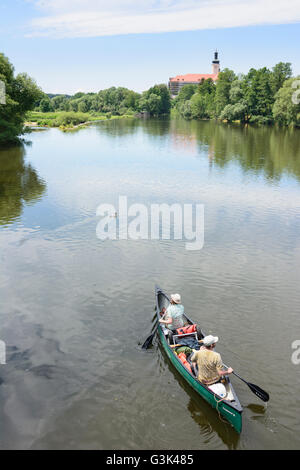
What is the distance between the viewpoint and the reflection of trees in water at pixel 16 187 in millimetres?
26141

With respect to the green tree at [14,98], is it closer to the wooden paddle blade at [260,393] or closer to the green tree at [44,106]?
the wooden paddle blade at [260,393]

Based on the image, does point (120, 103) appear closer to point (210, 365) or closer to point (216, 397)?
point (210, 365)

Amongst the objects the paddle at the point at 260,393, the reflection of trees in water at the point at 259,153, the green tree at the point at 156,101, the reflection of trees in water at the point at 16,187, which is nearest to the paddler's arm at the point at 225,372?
the paddle at the point at 260,393

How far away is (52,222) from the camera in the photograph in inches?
938

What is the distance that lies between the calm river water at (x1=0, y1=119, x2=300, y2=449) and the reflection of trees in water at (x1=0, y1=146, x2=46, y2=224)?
9.5 inches

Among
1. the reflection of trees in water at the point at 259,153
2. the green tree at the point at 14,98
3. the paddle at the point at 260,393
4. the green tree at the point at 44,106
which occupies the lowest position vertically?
the paddle at the point at 260,393

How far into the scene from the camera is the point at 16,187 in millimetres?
32531

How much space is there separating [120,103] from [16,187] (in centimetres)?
15327

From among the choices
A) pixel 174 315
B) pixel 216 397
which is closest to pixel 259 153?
pixel 174 315

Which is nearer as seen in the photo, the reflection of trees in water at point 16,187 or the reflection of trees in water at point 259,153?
the reflection of trees in water at point 16,187

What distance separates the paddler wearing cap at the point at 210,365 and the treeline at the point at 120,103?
164 m

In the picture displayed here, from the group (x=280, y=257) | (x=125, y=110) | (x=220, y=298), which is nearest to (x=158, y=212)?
(x=280, y=257)

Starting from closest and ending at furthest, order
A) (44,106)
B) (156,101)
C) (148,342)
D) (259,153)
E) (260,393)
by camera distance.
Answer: (260,393) → (148,342) → (259,153) → (44,106) → (156,101)

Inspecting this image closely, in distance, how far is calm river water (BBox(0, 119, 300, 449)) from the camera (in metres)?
9.47
